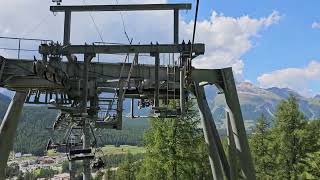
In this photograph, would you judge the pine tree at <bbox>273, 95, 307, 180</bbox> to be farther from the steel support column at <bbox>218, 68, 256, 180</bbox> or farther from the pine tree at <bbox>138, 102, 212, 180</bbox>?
the steel support column at <bbox>218, 68, 256, 180</bbox>

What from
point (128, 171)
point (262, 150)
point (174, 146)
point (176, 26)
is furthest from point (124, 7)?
point (128, 171)

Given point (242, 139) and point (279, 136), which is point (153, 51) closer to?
point (242, 139)

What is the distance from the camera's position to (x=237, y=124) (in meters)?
18.3

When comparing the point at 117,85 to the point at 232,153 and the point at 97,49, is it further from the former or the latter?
the point at 232,153

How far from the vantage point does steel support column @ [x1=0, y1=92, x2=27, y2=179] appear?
1822 centimetres

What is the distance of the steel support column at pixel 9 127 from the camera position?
18.2 m

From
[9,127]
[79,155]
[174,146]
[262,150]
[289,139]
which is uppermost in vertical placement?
[9,127]

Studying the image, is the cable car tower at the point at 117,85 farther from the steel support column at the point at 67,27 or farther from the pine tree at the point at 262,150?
the pine tree at the point at 262,150

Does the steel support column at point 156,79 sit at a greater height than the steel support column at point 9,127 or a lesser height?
greater

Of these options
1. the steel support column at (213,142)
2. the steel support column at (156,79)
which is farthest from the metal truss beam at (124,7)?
the steel support column at (213,142)

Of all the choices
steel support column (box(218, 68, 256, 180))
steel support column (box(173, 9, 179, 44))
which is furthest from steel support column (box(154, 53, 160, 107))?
steel support column (box(218, 68, 256, 180))

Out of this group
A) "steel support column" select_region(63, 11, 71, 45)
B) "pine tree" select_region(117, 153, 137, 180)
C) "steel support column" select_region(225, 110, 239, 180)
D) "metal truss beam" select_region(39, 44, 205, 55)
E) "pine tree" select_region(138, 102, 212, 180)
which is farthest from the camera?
"pine tree" select_region(117, 153, 137, 180)

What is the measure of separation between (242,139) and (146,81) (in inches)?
183

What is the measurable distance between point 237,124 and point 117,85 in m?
5.14
